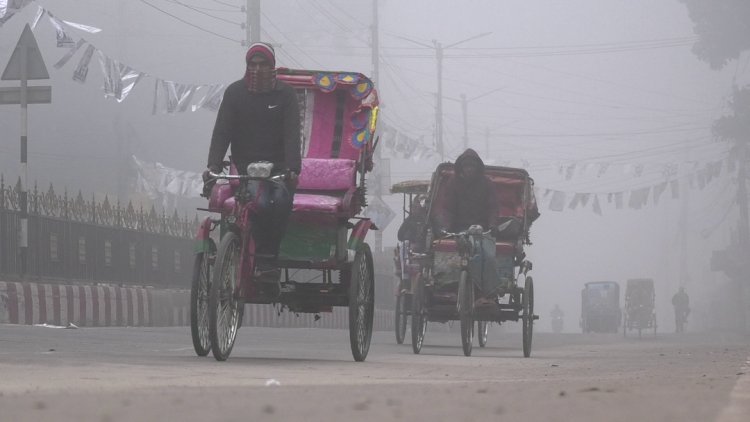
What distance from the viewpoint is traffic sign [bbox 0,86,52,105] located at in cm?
2169

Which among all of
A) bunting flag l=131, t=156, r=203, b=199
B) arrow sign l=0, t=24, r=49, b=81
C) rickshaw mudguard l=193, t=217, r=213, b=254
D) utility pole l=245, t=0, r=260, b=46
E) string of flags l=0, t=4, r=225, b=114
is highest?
utility pole l=245, t=0, r=260, b=46

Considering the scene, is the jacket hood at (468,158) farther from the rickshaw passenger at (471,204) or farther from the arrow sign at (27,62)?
the arrow sign at (27,62)

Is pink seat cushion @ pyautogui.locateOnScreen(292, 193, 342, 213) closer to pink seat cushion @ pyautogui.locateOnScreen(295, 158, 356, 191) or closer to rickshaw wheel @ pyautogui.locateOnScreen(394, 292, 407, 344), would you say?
pink seat cushion @ pyautogui.locateOnScreen(295, 158, 356, 191)

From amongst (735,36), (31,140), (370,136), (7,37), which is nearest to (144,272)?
(370,136)

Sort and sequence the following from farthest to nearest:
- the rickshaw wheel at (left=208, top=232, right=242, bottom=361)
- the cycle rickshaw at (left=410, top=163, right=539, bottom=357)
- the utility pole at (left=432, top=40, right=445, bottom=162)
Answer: the utility pole at (left=432, top=40, right=445, bottom=162) < the cycle rickshaw at (left=410, top=163, right=539, bottom=357) < the rickshaw wheel at (left=208, top=232, right=242, bottom=361)

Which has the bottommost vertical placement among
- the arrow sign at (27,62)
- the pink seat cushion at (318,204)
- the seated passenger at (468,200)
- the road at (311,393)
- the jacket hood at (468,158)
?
the road at (311,393)

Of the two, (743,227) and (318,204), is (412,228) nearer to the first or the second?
(318,204)

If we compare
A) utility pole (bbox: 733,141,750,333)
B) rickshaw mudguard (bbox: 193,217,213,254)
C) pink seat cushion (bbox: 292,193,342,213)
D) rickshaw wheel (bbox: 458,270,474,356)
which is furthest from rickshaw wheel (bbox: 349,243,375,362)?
utility pole (bbox: 733,141,750,333)

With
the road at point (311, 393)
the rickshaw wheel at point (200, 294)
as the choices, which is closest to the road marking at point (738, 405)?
the road at point (311, 393)

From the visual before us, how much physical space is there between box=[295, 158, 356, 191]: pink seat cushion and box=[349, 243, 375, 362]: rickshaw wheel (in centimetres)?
60

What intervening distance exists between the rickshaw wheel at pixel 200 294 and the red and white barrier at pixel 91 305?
322 inches

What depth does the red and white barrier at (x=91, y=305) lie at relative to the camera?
66.9 ft

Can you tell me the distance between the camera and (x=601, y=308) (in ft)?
221

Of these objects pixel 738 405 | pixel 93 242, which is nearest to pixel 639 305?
pixel 93 242
